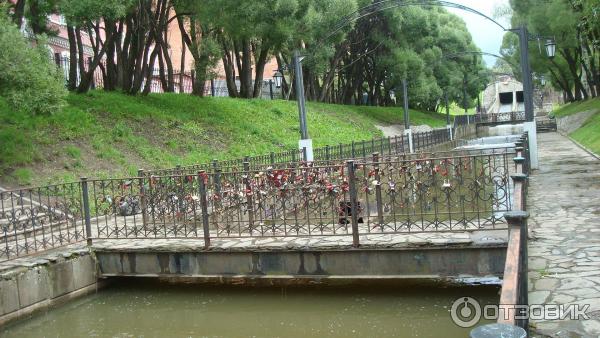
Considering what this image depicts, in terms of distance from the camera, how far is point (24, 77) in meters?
12.5

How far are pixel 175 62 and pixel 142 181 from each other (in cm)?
3955

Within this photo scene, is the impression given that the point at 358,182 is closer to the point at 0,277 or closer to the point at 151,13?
the point at 0,277

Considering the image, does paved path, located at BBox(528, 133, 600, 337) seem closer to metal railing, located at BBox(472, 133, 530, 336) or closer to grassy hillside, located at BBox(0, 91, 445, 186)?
metal railing, located at BBox(472, 133, 530, 336)

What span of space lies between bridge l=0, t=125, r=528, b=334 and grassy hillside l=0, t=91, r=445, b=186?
5.64m

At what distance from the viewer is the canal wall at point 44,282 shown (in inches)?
300

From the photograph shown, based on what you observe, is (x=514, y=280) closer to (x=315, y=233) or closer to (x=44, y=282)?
(x=315, y=233)

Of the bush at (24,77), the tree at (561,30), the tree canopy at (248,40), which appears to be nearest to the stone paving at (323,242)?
the bush at (24,77)

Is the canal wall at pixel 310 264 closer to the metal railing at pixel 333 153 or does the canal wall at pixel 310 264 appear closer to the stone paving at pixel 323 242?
the stone paving at pixel 323 242

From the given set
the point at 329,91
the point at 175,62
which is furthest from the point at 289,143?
the point at 175,62

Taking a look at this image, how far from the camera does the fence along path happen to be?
26.2ft

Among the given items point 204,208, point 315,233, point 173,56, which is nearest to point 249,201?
point 204,208

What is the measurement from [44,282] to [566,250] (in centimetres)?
695

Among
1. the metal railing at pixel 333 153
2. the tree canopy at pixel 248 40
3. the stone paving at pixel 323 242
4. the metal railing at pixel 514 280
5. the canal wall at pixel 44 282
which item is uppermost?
the tree canopy at pixel 248 40

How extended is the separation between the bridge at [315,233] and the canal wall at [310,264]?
0.05ft
